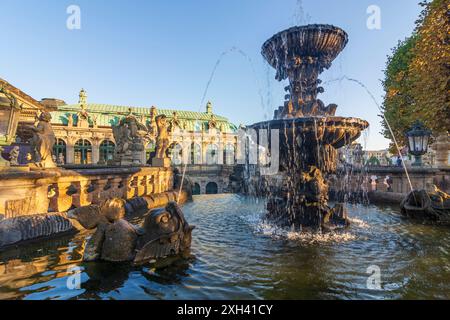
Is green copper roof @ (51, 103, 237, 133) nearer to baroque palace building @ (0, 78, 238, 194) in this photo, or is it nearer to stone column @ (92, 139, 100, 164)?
baroque palace building @ (0, 78, 238, 194)

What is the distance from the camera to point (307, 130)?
19.9ft

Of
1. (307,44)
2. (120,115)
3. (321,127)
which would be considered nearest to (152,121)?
(307,44)

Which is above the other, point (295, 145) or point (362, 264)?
point (295, 145)

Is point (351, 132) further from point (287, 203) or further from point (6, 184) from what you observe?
point (6, 184)

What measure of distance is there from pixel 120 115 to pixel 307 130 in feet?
153

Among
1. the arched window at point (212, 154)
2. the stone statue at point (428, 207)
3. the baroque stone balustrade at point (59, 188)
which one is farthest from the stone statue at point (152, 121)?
the arched window at point (212, 154)

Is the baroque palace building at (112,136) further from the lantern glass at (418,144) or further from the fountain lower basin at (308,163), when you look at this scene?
the fountain lower basin at (308,163)

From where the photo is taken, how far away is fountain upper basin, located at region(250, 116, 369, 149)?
5.86 metres

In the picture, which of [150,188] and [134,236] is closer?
[134,236]

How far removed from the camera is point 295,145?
6.52 metres

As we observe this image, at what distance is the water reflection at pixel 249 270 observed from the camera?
2906mm

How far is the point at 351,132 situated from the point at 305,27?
9.54 feet

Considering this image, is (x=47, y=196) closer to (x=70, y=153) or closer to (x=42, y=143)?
(x=42, y=143)
